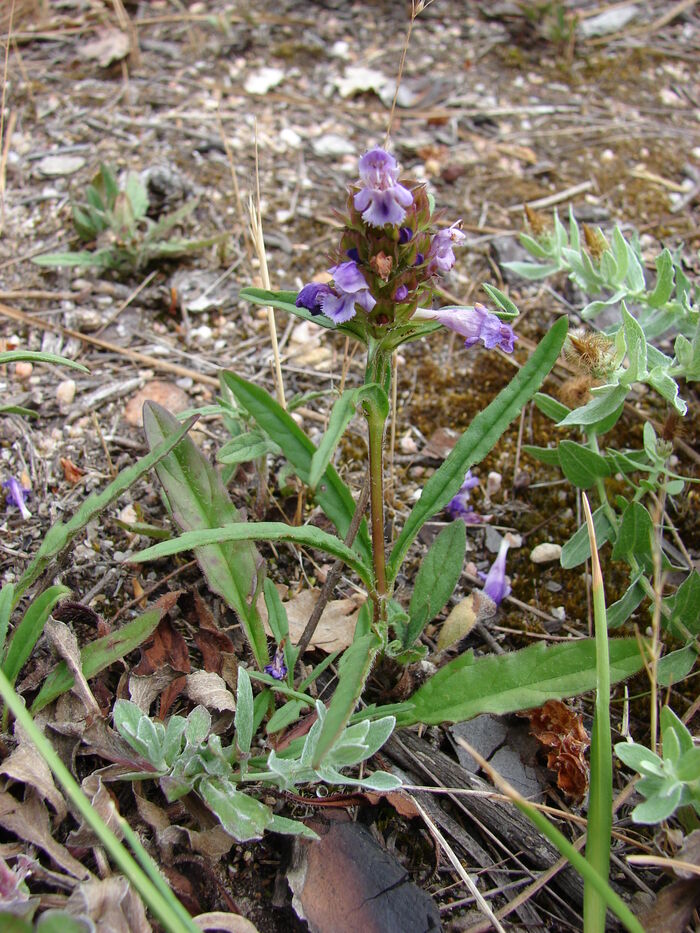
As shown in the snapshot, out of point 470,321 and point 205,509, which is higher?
point 470,321

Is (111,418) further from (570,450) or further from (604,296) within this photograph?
(604,296)

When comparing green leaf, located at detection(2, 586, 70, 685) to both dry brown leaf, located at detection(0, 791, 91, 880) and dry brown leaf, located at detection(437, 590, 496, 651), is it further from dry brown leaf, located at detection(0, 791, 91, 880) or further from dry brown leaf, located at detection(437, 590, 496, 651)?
dry brown leaf, located at detection(437, 590, 496, 651)

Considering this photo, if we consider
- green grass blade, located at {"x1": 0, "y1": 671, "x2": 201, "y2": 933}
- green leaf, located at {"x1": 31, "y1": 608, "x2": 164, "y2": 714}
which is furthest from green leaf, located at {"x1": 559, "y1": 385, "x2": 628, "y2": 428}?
green grass blade, located at {"x1": 0, "y1": 671, "x2": 201, "y2": 933}

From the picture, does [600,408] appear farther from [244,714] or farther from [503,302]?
[244,714]

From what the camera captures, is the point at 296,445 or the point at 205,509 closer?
the point at 296,445

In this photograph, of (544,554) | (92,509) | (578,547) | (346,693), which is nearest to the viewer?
(346,693)

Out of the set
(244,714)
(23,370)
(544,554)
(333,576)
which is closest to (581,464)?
(544,554)

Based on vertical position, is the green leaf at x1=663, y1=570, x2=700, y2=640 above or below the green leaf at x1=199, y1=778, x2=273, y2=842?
above
